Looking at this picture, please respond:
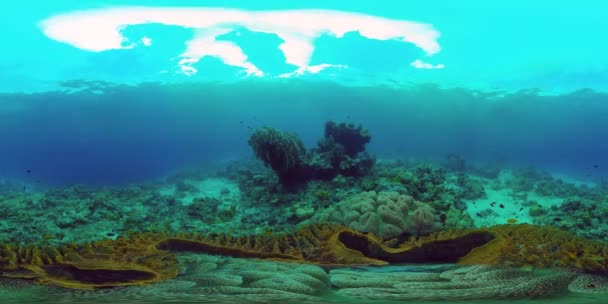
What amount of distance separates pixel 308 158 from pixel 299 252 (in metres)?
8.13

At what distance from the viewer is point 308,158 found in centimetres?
1238

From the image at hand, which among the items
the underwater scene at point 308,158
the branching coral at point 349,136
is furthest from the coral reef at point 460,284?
the branching coral at point 349,136

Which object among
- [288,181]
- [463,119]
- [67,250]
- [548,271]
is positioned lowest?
[548,271]

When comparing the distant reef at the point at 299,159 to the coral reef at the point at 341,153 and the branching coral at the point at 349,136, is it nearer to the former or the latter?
the coral reef at the point at 341,153

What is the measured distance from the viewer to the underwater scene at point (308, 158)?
3342mm

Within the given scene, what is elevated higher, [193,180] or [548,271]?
[193,180]

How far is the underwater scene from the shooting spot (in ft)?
11.0

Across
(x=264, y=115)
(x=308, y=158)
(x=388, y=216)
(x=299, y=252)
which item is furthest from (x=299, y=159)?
(x=264, y=115)

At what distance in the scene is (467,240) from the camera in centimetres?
458

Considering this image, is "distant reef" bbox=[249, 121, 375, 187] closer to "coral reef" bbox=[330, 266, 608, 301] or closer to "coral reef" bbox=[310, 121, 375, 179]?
"coral reef" bbox=[310, 121, 375, 179]

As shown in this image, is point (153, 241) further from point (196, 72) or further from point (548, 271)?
point (196, 72)

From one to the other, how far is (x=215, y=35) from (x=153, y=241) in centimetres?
2869

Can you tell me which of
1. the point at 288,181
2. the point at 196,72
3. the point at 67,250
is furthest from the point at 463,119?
the point at 67,250

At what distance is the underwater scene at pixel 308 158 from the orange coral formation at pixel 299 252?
20 millimetres
